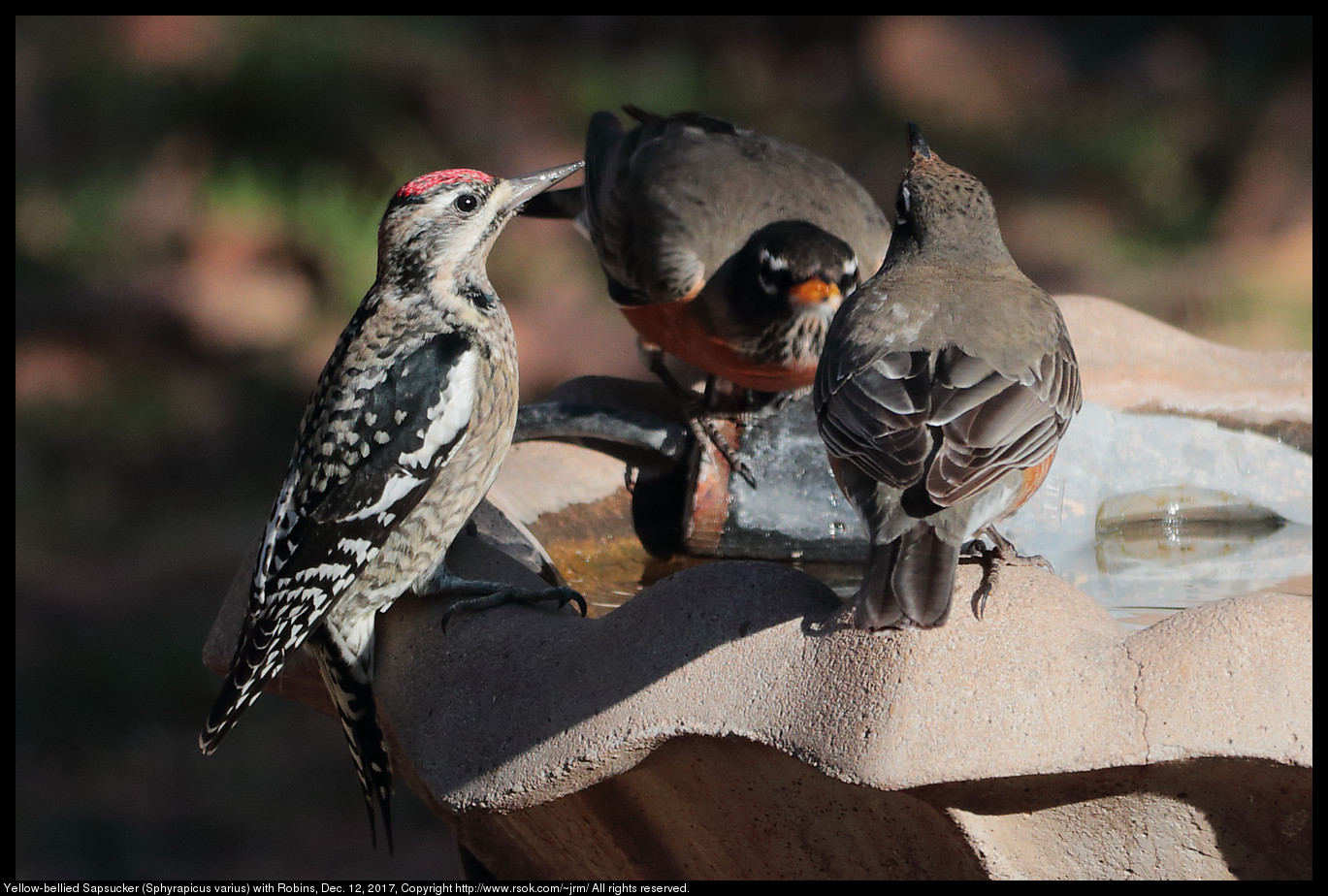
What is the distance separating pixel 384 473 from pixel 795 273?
165 cm

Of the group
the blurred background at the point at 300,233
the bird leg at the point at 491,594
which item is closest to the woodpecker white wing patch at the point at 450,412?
the bird leg at the point at 491,594

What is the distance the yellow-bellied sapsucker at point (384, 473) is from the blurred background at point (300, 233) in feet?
8.26

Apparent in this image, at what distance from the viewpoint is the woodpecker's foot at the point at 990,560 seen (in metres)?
2.19

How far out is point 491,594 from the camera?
113 inches

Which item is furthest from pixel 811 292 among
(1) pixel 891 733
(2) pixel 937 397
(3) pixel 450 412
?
(1) pixel 891 733

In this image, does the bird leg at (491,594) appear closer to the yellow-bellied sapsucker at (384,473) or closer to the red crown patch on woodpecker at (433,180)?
the yellow-bellied sapsucker at (384,473)

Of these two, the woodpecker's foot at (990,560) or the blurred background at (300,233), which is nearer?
the woodpecker's foot at (990,560)

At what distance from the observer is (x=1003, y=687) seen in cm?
202

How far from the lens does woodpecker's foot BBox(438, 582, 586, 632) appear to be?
276cm

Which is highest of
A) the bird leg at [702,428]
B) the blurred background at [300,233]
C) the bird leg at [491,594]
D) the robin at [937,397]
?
the robin at [937,397]

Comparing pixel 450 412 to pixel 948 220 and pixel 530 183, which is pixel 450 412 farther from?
pixel 948 220

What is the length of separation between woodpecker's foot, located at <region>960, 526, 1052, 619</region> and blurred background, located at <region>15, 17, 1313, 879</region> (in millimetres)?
3184

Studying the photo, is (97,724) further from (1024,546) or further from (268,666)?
(1024,546)

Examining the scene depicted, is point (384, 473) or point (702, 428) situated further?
point (702, 428)
